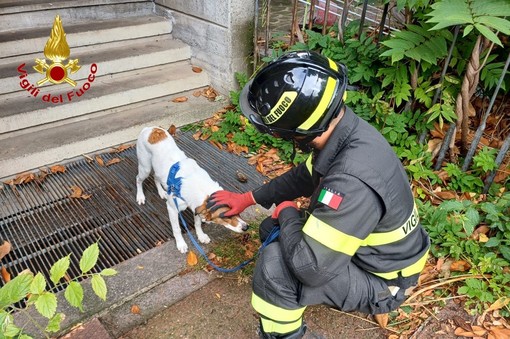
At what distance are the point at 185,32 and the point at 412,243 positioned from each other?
4686 mm

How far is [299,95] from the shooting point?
1843 millimetres

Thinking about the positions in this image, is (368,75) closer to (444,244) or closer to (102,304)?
(444,244)

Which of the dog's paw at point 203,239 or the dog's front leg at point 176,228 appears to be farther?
the dog's paw at point 203,239

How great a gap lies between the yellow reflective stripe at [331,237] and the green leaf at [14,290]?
1336 millimetres

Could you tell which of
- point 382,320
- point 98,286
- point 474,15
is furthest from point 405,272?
point 474,15

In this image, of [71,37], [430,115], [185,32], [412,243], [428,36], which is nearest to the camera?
[412,243]

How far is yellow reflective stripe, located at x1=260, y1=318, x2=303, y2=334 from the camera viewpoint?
2.21m

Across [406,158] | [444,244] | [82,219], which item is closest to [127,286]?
[82,219]

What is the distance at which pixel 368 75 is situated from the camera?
155 inches

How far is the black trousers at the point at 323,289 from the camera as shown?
2117mm

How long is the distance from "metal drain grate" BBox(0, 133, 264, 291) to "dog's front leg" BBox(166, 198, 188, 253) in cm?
23

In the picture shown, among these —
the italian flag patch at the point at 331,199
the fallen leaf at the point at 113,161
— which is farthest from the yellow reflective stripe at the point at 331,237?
the fallen leaf at the point at 113,161

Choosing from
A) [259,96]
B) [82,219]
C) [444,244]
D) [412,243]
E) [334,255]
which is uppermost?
[259,96]

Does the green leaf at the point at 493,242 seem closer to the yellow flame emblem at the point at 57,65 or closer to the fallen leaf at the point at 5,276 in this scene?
the fallen leaf at the point at 5,276
